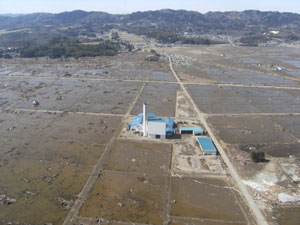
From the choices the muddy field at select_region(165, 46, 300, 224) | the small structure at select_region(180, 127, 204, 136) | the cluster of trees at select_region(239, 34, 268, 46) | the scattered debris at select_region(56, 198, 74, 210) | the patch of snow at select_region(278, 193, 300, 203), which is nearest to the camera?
the scattered debris at select_region(56, 198, 74, 210)

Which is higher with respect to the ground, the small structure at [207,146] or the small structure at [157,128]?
the small structure at [157,128]

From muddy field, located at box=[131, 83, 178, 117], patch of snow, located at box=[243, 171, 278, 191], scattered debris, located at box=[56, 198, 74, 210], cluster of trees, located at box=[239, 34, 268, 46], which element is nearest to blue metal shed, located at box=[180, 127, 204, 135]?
muddy field, located at box=[131, 83, 178, 117]

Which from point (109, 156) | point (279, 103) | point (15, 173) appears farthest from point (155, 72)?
point (15, 173)

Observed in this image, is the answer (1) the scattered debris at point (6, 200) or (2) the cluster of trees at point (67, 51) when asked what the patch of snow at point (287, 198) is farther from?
(2) the cluster of trees at point (67, 51)

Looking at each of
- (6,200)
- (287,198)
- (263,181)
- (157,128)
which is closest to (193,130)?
A: (157,128)

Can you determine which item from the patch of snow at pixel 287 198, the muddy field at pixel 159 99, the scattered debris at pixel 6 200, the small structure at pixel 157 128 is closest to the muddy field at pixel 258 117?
the patch of snow at pixel 287 198

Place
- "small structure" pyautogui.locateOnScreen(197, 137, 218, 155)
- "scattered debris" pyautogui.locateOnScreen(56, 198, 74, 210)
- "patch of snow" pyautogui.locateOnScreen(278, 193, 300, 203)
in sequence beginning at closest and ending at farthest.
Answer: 1. "scattered debris" pyautogui.locateOnScreen(56, 198, 74, 210)
2. "patch of snow" pyautogui.locateOnScreen(278, 193, 300, 203)
3. "small structure" pyautogui.locateOnScreen(197, 137, 218, 155)

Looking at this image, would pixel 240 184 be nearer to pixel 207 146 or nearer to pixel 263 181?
pixel 263 181

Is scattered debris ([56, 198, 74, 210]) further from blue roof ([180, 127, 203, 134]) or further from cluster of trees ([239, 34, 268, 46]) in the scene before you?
cluster of trees ([239, 34, 268, 46])
